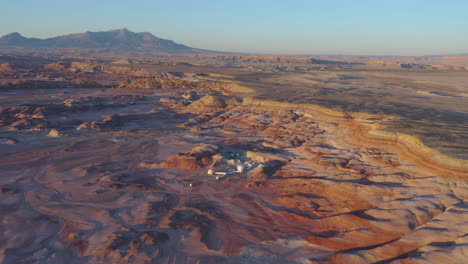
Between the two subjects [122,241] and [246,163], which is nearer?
[122,241]

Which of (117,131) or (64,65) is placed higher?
(64,65)

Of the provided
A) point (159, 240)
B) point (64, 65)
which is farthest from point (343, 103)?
point (64, 65)

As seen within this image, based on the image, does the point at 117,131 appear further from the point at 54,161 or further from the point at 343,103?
the point at 343,103

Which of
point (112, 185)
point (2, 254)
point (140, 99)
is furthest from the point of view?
point (140, 99)

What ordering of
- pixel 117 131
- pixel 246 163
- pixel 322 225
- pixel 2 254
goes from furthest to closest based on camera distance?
pixel 117 131, pixel 246 163, pixel 322 225, pixel 2 254

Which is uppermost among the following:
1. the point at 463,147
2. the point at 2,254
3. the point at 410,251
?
the point at 463,147

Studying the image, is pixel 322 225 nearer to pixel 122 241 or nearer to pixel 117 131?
pixel 122 241
